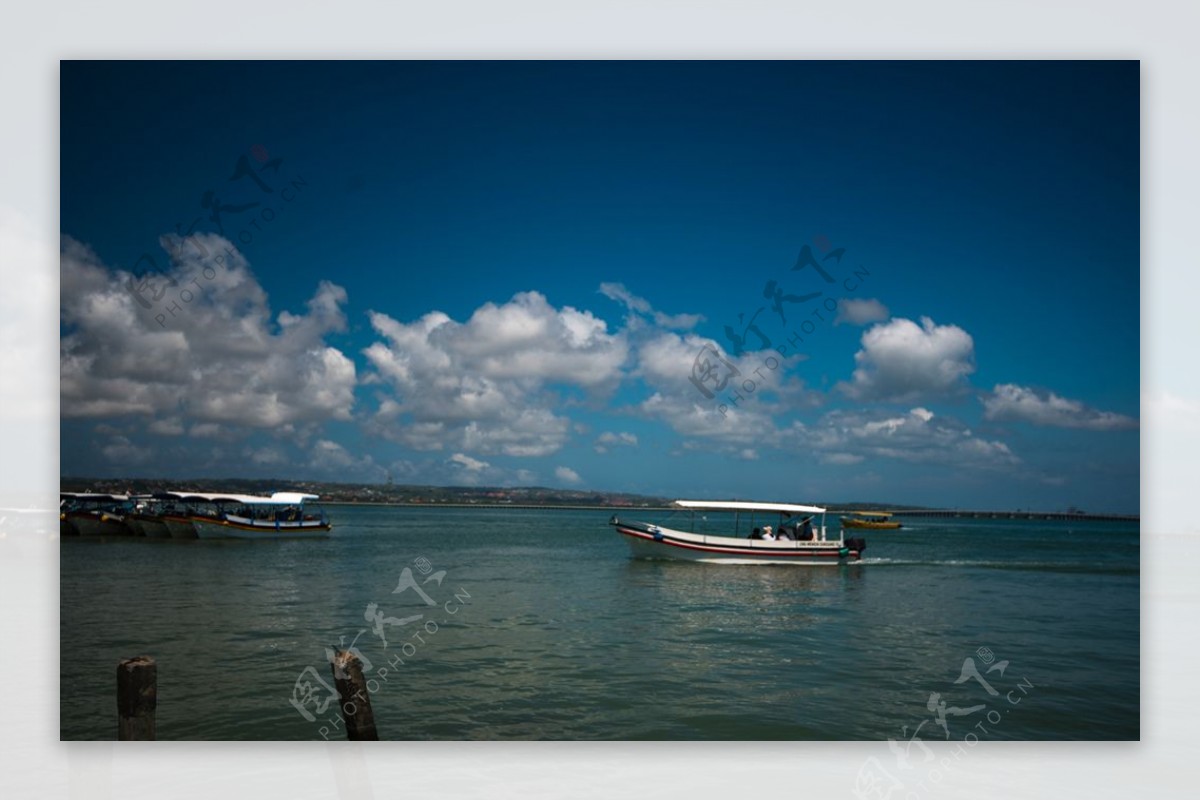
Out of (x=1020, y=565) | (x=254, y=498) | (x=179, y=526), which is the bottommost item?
(x=1020, y=565)

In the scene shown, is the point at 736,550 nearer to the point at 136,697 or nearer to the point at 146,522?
the point at 136,697

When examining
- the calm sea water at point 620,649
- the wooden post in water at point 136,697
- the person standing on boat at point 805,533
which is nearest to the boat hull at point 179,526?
the calm sea water at point 620,649

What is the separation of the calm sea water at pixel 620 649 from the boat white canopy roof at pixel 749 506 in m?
1.13

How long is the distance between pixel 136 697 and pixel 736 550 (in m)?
14.3

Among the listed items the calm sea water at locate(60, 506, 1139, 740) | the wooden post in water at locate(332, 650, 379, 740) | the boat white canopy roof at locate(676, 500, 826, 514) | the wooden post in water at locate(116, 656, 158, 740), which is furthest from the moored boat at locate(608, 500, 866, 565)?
the wooden post in water at locate(116, 656, 158, 740)

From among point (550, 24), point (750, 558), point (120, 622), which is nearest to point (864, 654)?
point (550, 24)

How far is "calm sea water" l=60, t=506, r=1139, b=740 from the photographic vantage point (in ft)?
21.6

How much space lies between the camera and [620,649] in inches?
366

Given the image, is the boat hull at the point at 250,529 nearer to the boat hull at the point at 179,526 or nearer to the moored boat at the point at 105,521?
the boat hull at the point at 179,526

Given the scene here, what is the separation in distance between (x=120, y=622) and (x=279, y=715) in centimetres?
508

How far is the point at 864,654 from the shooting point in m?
9.34

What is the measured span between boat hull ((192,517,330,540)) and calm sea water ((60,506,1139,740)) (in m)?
5.76

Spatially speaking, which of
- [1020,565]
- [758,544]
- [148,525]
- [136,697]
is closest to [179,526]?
[148,525]

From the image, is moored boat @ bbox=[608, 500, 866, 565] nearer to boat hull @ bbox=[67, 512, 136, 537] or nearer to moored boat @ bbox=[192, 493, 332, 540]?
moored boat @ bbox=[192, 493, 332, 540]
